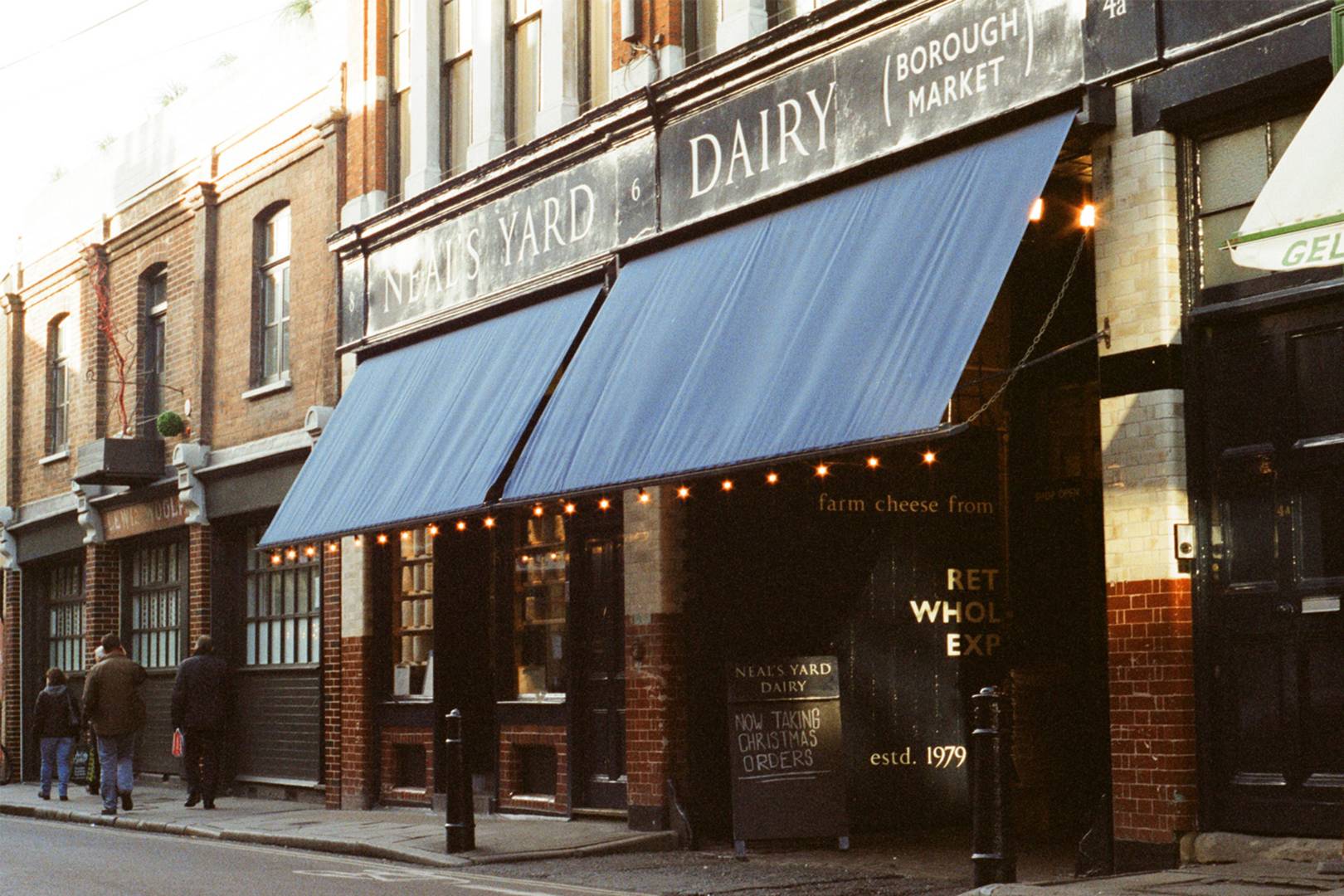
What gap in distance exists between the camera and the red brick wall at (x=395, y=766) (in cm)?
1753

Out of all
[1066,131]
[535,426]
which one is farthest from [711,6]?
[1066,131]

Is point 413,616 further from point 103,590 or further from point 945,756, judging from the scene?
point 103,590

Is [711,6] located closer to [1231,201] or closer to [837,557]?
Answer: [837,557]

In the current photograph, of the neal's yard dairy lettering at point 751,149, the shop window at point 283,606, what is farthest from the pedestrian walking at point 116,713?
the neal's yard dairy lettering at point 751,149

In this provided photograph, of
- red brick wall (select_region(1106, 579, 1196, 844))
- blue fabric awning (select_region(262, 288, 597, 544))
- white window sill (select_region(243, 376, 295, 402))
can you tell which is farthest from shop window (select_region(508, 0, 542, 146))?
red brick wall (select_region(1106, 579, 1196, 844))

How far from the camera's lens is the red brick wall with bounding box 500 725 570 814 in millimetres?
15609

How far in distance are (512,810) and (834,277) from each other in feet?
21.5

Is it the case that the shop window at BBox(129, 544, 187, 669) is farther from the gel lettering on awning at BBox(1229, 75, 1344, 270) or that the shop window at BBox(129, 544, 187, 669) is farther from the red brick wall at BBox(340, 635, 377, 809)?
the gel lettering on awning at BBox(1229, 75, 1344, 270)

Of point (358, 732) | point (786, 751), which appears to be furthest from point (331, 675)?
point (786, 751)

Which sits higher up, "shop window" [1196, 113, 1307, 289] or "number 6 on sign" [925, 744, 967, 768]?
"shop window" [1196, 113, 1307, 289]

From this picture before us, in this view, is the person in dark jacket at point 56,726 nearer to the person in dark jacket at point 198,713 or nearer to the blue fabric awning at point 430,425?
the person in dark jacket at point 198,713

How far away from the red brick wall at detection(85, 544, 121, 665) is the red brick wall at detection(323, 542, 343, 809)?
692 centimetres

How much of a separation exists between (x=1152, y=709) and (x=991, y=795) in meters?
1.15

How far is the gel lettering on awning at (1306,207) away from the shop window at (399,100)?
40.0ft
